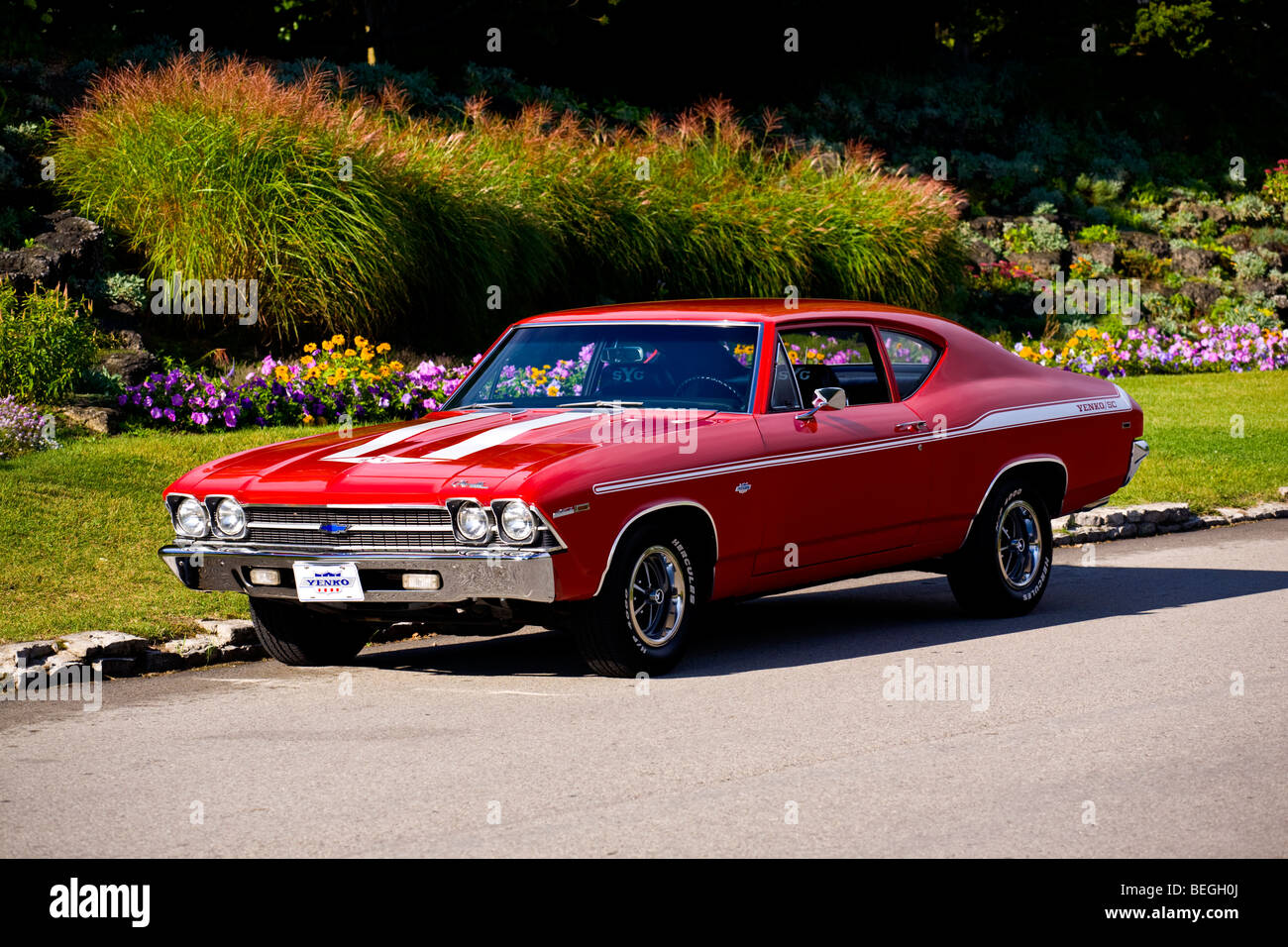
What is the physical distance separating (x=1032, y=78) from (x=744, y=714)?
2846cm

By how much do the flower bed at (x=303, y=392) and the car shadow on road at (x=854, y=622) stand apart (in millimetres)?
5207

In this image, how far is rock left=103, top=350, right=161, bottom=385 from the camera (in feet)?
47.3

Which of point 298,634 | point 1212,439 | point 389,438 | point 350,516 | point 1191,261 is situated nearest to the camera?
point 350,516

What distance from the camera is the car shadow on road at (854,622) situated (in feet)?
27.9

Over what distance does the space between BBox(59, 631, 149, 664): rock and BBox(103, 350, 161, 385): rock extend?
6272 mm

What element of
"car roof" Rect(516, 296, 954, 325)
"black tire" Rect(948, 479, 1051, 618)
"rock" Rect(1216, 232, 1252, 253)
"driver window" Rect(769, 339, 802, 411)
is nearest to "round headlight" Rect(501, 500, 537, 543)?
"driver window" Rect(769, 339, 802, 411)

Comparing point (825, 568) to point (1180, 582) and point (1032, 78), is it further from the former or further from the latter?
point (1032, 78)

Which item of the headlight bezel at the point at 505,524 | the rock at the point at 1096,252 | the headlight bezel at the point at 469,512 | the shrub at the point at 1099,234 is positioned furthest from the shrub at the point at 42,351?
the shrub at the point at 1099,234

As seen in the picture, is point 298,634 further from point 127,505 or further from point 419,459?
point 127,505

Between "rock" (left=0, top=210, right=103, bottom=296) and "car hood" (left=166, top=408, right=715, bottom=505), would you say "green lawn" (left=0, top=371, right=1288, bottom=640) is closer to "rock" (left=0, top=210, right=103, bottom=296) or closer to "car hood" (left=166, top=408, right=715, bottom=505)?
"car hood" (left=166, top=408, right=715, bottom=505)

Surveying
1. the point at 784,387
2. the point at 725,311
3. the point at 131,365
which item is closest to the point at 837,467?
the point at 784,387

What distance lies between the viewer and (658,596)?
309 inches

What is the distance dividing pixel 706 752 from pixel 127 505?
19.7ft

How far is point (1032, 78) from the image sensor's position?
33344 millimetres
